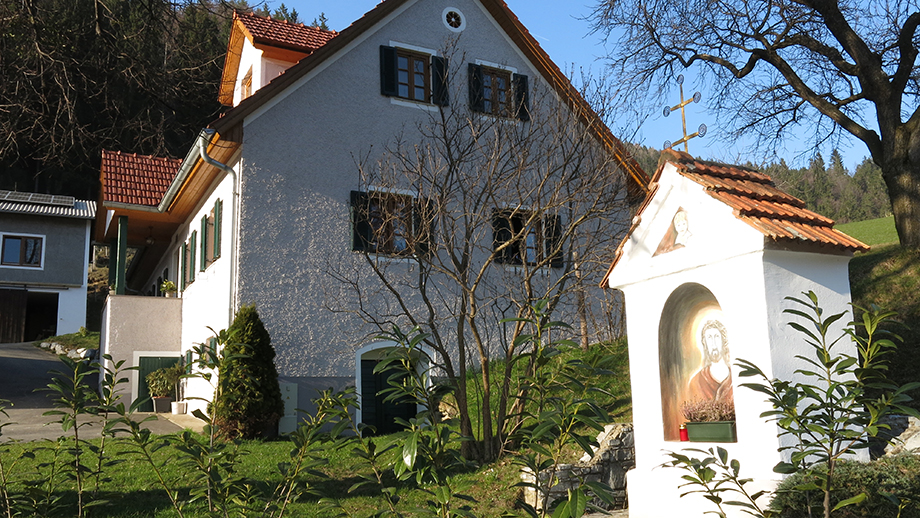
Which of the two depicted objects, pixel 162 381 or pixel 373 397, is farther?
pixel 162 381

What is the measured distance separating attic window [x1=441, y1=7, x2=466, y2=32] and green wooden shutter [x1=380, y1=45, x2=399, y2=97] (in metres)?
1.57

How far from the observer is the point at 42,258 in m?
32.4

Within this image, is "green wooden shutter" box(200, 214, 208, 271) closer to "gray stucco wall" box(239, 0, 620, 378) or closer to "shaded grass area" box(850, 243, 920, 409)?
"gray stucco wall" box(239, 0, 620, 378)

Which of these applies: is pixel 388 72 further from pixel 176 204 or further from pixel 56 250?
pixel 56 250

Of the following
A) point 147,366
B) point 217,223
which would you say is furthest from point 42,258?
point 217,223

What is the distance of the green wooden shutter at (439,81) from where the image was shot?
15.2m

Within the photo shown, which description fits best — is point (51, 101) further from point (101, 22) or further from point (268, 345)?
point (268, 345)

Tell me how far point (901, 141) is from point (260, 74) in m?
12.2

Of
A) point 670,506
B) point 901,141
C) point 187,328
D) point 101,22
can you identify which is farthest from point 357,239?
point 901,141

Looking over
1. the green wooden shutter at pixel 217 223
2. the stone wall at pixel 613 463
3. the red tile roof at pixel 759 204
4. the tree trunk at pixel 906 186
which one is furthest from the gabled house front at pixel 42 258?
the red tile roof at pixel 759 204

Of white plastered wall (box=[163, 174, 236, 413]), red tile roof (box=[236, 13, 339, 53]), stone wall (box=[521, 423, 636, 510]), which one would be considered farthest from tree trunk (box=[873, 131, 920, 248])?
white plastered wall (box=[163, 174, 236, 413])

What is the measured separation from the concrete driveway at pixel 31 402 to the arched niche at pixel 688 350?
16.6 ft

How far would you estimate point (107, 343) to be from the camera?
16578mm

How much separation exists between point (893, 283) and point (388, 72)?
985 cm
